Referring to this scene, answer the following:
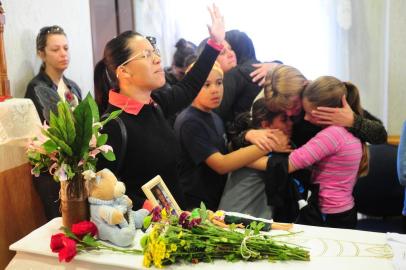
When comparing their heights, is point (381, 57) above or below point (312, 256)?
above

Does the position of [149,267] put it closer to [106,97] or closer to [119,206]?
[119,206]

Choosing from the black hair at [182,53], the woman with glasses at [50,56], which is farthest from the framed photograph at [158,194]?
the black hair at [182,53]

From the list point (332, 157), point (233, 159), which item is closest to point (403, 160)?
point (332, 157)

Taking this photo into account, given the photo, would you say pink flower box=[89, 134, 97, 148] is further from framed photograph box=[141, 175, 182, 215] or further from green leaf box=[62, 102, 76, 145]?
framed photograph box=[141, 175, 182, 215]

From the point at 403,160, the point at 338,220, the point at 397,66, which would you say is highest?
the point at 397,66

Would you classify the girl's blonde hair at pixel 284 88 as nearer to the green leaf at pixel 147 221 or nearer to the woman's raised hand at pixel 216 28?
the woman's raised hand at pixel 216 28

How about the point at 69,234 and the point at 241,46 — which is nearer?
the point at 69,234

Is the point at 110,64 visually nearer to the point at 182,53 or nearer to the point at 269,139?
the point at 269,139

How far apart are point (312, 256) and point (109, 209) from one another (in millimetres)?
491

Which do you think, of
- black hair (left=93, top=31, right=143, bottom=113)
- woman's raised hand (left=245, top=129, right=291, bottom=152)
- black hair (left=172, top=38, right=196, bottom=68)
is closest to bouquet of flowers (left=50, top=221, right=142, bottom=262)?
black hair (left=93, top=31, right=143, bottom=113)

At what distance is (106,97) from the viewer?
1.56 m

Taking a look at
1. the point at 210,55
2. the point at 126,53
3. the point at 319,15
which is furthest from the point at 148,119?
the point at 319,15

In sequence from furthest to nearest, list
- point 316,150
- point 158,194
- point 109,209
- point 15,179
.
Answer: point 316,150 → point 15,179 → point 158,194 → point 109,209

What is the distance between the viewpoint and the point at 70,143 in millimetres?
1054
